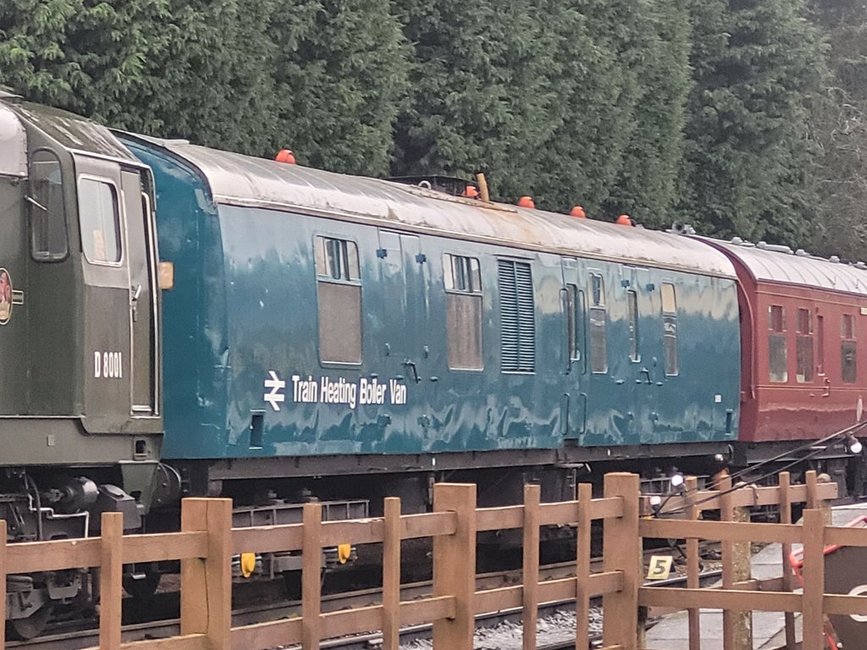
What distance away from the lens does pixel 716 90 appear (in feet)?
118

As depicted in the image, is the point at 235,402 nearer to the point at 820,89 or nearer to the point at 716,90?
the point at 716,90

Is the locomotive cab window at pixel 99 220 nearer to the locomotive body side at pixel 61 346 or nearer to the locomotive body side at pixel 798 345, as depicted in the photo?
the locomotive body side at pixel 61 346

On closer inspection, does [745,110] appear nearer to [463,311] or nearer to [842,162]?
[842,162]

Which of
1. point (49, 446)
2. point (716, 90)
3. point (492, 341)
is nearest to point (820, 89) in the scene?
point (716, 90)

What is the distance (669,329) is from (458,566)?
10.3 m

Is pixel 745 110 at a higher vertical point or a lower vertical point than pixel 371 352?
higher

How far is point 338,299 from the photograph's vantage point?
13.5 metres

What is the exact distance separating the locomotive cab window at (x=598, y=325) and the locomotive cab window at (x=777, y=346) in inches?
180

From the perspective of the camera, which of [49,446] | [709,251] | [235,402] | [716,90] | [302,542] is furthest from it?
[716,90]

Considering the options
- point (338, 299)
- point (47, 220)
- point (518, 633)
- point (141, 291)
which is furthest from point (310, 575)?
point (338, 299)

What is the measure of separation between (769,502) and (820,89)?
1187 inches

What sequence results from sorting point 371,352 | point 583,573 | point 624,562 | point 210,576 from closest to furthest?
point 210,576
point 583,573
point 624,562
point 371,352

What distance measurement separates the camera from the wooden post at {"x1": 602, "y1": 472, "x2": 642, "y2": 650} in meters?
10.2

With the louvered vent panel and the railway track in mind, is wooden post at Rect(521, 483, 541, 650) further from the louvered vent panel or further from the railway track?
the louvered vent panel
